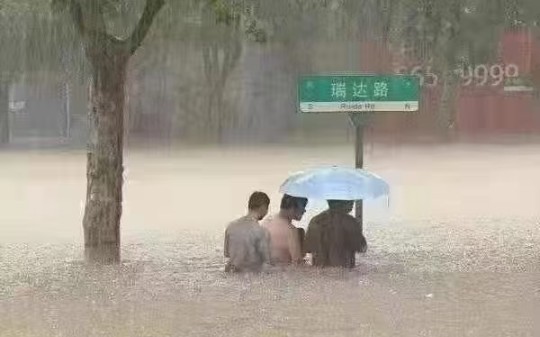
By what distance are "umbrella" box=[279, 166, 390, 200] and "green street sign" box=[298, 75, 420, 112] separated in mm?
588

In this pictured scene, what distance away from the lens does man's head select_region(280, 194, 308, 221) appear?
7.61m

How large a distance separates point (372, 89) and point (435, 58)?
8.78ft

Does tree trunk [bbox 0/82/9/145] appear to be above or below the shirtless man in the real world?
above

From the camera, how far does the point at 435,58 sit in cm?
1038

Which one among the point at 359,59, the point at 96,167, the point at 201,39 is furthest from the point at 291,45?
the point at 96,167

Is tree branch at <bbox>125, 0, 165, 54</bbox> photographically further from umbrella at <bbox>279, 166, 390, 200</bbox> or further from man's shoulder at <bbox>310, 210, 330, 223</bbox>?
man's shoulder at <bbox>310, 210, 330, 223</bbox>

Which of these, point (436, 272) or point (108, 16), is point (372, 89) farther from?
point (108, 16)

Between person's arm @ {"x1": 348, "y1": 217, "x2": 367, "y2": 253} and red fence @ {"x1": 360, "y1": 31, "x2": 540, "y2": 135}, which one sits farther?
red fence @ {"x1": 360, "y1": 31, "x2": 540, "y2": 135}

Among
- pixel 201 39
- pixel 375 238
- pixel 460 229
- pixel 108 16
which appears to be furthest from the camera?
pixel 201 39

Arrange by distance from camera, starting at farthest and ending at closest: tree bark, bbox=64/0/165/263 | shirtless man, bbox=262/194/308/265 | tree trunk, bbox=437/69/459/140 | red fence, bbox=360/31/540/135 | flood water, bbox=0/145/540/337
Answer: red fence, bbox=360/31/540/135 → tree trunk, bbox=437/69/459/140 → tree bark, bbox=64/0/165/263 → shirtless man, bbox=262/194/308/265 → flood water, bbox=0/145/540/337

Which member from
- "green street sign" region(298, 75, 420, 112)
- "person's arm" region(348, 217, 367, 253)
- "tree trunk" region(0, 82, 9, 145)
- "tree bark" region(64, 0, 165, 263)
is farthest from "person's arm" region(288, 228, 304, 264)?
"tree trunk" region(0, 82, 9, 145)

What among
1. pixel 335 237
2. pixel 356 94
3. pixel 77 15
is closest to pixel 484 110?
pixel 356 94

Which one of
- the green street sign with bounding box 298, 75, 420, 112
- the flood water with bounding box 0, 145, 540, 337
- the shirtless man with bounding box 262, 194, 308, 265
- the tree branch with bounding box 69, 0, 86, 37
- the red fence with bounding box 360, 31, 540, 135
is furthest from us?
the red fence with bounding box 360, 31, 540, 135

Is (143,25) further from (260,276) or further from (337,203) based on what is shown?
(260,276)
